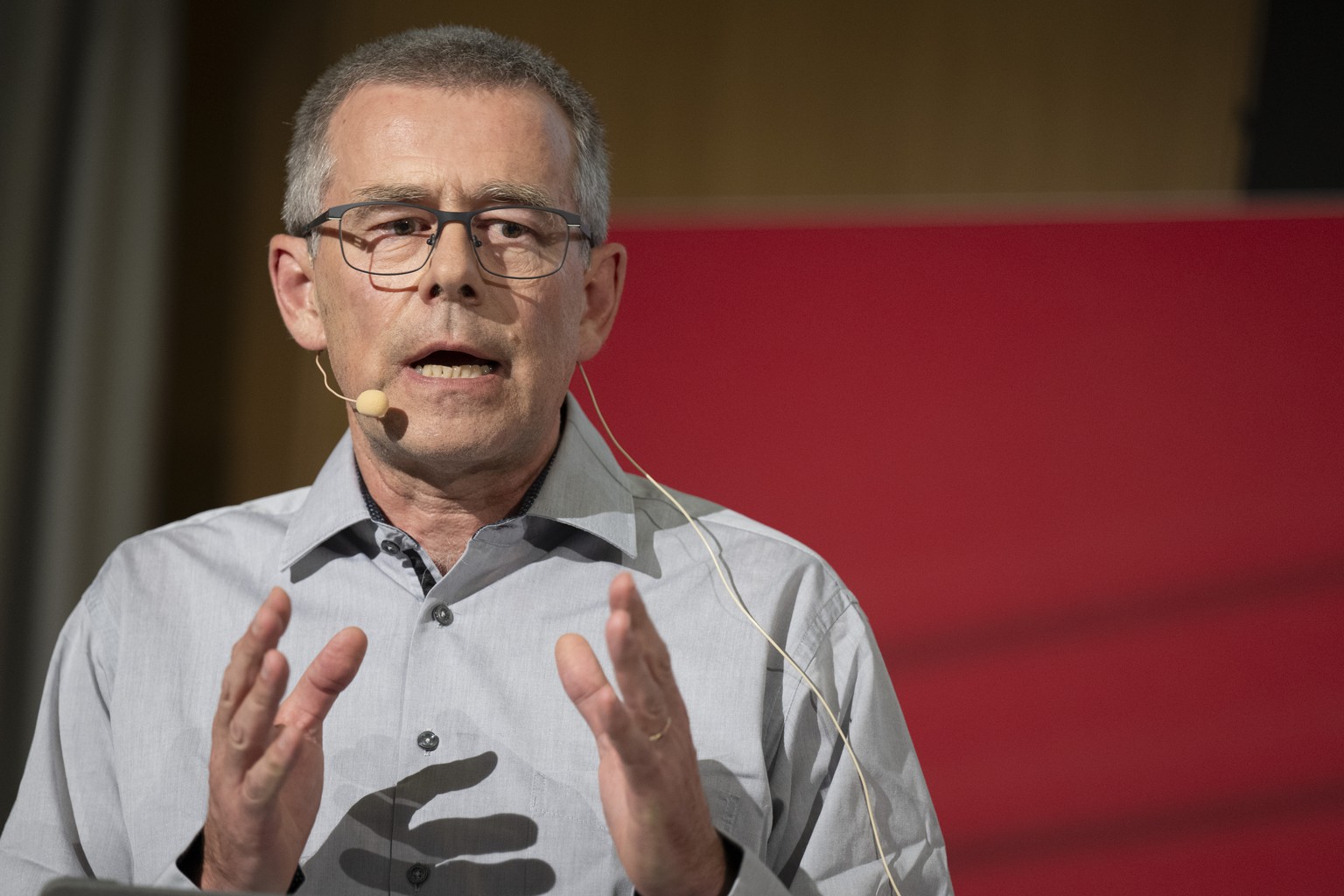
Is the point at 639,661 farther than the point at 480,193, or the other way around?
the point at 480,193

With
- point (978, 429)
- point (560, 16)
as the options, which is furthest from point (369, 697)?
point (560, 16)

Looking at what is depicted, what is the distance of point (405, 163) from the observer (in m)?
1.34

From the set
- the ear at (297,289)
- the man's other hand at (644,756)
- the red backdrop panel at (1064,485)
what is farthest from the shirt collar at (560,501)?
the red backdrop panel at (1064,485)

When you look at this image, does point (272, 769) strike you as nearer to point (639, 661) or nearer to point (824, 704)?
point (639, 661)

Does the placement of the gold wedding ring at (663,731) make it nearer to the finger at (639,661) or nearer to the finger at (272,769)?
the finger at (639,661)

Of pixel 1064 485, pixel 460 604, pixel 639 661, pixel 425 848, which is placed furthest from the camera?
pixel 1064 485

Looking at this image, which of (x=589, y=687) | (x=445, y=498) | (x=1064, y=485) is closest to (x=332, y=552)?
(x=445, y=498)

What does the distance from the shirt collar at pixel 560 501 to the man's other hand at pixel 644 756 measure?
0.37 m

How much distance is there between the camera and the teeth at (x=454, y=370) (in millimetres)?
1333

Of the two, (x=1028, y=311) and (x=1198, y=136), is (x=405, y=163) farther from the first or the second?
(x=1198, y=136)

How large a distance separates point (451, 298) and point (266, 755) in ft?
1.63

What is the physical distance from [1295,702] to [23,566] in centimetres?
250

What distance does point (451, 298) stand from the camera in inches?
51.7

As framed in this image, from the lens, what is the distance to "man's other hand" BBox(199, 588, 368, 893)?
3.45 ft
